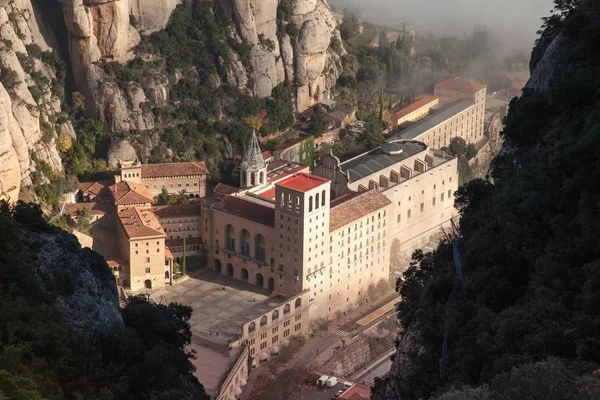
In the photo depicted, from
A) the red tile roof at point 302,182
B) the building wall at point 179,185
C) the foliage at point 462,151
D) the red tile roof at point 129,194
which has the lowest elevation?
the foliage at point 462,151

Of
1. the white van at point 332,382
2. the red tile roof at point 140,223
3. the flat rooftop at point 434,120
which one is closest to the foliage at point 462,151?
the flat rooftop at point 434,120

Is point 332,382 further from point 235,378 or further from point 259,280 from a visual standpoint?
point 259,280

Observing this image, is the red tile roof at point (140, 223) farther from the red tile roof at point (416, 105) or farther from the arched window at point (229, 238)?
the red tile roof at point (416, 105)

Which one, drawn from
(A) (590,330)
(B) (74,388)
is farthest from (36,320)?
(A) (590,330)

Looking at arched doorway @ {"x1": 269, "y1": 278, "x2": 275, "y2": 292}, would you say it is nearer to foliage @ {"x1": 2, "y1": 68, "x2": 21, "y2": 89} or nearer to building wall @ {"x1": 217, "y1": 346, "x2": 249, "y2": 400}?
building wall @ {"x1": 217, "y1": 346, "x2": 249, "y2": 400}

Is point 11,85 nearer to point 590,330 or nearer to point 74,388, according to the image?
point 74,388

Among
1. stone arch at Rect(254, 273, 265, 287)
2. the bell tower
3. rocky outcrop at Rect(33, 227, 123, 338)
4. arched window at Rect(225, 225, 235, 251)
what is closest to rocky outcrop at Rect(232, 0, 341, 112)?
the bell tower
